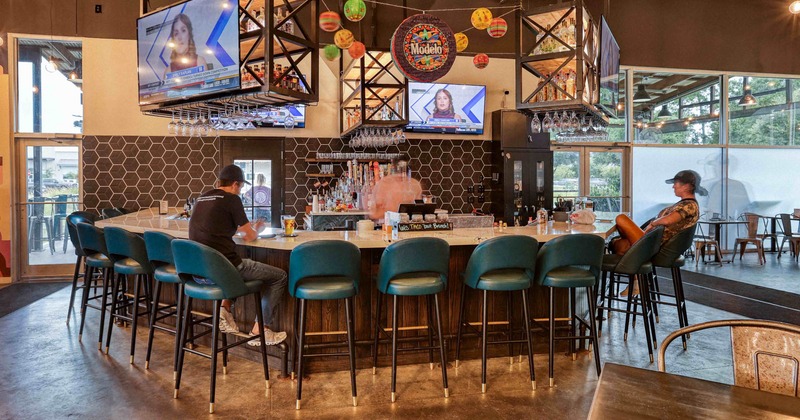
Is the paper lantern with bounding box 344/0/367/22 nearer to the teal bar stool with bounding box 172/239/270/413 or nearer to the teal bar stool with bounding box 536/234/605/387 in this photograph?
the teal bar stool with bounding box 172/239/270/413

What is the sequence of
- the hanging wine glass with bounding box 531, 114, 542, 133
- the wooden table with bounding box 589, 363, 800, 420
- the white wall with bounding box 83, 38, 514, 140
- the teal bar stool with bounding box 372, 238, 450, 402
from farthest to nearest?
the white wall with bounding box 83, 38, 514, 140
the hanging wine glass with bounding box 531, 114, 542, 133
the teal bar stool with bounding box 372, 238, 450, 402
the wooden table with bounding box 589, 363, 800, 420

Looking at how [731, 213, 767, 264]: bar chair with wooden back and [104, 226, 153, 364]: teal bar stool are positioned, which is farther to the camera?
[731, 213, 767, 264]: bar chair with wooden back

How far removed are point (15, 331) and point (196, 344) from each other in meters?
2.01

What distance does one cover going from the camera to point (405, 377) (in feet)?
12.0

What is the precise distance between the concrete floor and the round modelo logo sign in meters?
2.50

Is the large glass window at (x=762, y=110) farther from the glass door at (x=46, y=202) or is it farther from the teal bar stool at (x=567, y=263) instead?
the glass door at (x=46, y=202)

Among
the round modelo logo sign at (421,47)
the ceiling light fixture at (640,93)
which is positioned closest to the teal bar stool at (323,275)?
the round modelo logo sign at (421,47)

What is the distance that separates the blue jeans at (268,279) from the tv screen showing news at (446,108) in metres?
4.57

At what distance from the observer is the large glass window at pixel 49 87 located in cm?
729

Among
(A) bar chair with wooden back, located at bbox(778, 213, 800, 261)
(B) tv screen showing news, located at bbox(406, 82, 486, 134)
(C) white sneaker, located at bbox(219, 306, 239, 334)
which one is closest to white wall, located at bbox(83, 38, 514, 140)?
(B) tv screen showing news, located at bbox(406, 82, 486, 134)

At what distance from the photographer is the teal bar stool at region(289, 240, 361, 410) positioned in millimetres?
3137

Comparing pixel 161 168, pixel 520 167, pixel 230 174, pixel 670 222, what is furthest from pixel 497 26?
pixel 161 168

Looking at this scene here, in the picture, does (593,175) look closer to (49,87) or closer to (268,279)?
(268,279)

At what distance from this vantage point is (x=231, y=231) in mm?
3490
